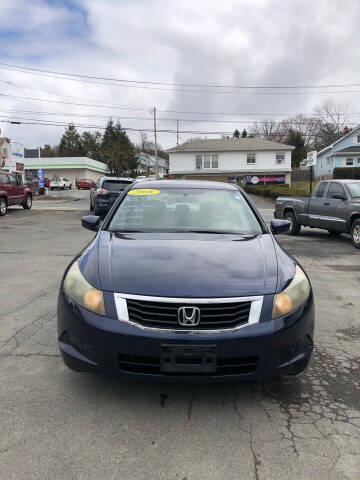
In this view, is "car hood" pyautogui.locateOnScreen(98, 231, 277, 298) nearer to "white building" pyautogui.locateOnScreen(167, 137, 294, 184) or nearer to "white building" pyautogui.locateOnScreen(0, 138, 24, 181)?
"white building" pyautogui.locateOnScreen(0, 138, 24, 181)

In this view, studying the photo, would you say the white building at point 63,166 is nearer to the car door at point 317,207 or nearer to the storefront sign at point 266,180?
the storefront sign at point 266,180

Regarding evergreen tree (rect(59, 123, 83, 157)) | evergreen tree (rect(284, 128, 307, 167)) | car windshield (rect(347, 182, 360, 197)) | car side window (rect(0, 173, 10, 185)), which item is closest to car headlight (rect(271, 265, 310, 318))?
car windshield (rect(347, 182, 360, 197))

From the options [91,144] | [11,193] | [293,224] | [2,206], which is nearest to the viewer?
[293,224]

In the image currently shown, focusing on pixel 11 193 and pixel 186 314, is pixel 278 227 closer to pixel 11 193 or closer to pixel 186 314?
pixel 186 314

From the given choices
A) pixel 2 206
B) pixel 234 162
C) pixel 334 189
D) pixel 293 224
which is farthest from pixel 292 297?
pixel 234 162

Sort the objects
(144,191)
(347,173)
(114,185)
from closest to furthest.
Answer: (144,191)
(114,185)
(347,173)

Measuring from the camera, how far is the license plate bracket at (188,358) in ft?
7.72

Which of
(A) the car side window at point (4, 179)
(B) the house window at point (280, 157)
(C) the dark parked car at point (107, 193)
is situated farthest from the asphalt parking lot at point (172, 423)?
(B) the house window at point (280, 157)

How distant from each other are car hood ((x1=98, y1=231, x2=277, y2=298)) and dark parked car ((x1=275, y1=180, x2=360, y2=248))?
25.5ft

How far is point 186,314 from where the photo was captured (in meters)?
2.42

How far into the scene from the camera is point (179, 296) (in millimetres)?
2451

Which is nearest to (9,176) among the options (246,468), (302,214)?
(302,214)

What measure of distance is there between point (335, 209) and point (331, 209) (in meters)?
0.15

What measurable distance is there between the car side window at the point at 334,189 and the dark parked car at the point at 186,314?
8687 mm
